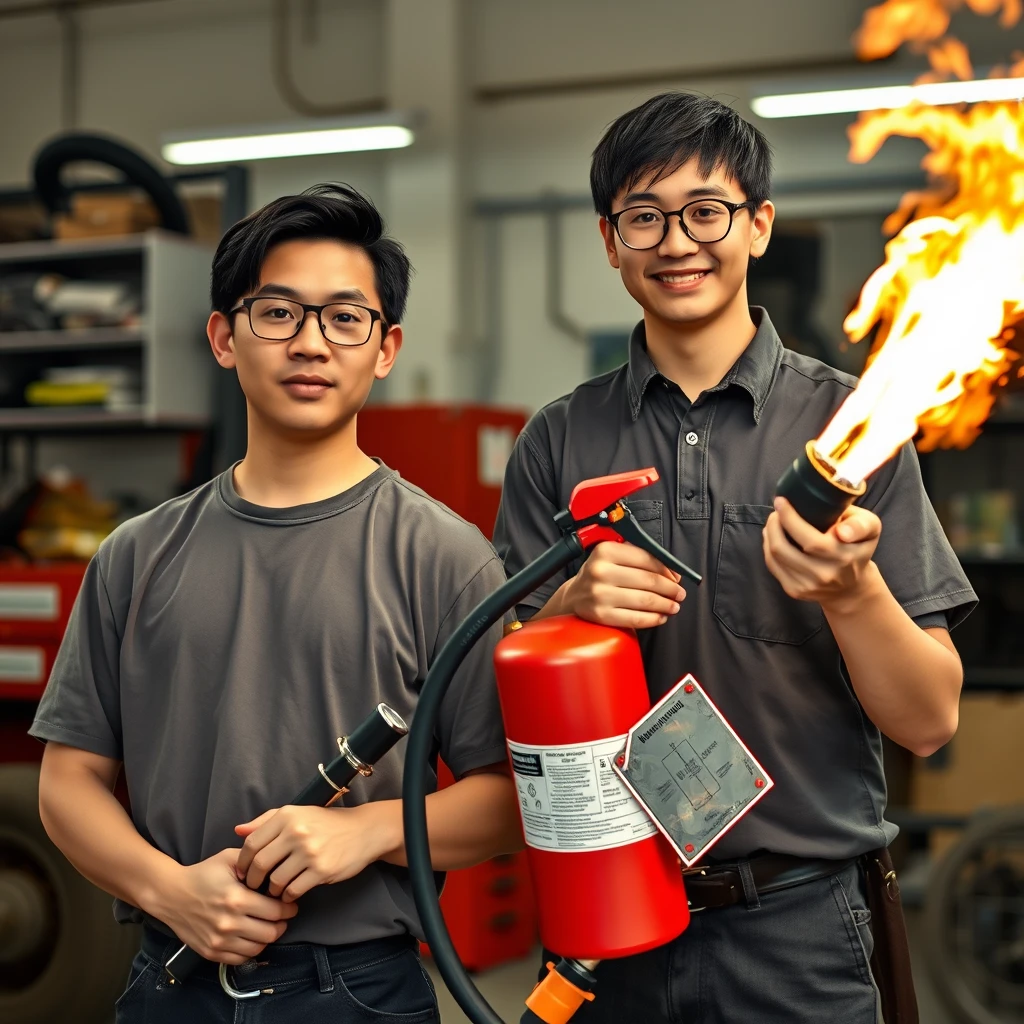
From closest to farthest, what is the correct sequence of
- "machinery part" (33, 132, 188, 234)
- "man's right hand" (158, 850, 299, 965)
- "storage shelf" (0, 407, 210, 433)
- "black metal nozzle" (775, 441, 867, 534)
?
"black metal nozzle" (775, 441, 867, 534) → "man's right hand" (158, 850, 299, 965) → "machinery part" (33, 132, 188, 234) → "storage shelf" (0, 407, 210, 433)

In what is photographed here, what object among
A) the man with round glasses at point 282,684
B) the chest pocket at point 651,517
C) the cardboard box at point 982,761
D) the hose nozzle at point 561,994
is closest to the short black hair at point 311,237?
the man with round glasses at point 282,684

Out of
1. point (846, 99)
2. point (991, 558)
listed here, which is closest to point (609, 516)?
point (991, 558)

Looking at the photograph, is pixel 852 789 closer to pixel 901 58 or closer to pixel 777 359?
pixel 777 359

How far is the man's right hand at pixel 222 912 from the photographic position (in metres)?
1.11

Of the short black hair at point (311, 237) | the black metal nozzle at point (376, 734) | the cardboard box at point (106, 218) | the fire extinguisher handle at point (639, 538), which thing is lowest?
the black metal nozzle at point (376, 734)

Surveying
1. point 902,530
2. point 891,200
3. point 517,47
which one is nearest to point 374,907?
point 902,530

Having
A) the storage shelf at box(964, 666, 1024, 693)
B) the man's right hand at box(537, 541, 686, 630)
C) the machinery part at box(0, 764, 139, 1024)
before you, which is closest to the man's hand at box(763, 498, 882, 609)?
the man's right hand at box(537, 541, 686, 630)

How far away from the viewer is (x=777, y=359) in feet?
4.41

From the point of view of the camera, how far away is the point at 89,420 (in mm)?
4195

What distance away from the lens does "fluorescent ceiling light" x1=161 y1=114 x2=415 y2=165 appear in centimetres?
529

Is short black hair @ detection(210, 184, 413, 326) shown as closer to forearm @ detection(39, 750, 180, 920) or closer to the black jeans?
forearm @ detection(39, 750, 180, 920)

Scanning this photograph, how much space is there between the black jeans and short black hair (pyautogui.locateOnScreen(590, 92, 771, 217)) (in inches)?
32.7

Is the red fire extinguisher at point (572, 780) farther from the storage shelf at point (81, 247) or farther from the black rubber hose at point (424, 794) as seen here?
the storage shelf at point (81, 247)

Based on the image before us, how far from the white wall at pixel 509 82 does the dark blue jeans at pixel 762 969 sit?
15.0 feet
